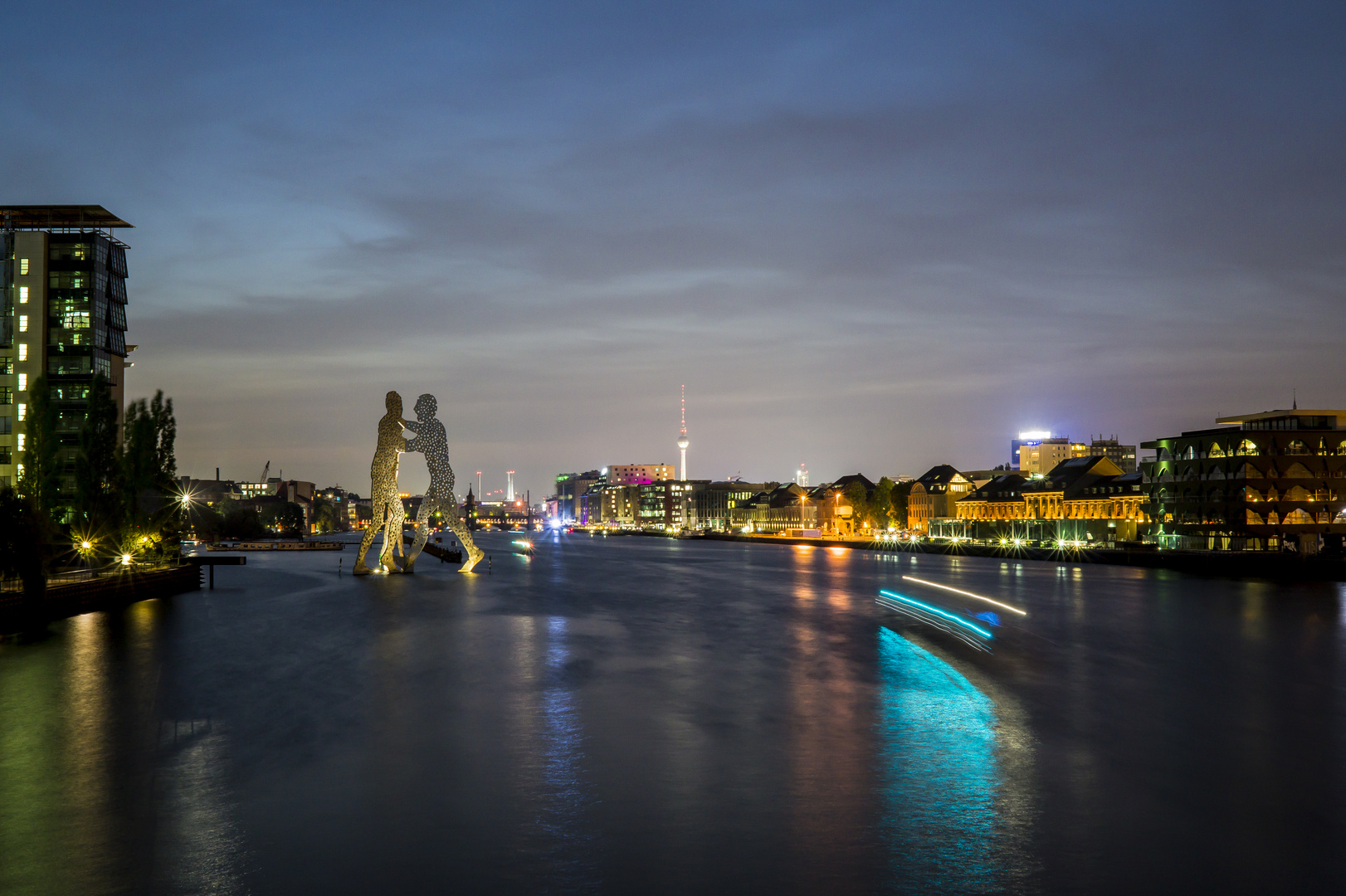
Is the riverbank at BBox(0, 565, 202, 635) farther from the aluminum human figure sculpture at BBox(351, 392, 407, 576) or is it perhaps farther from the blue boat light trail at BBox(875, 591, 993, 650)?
the blue boat light trail at BBox(875, 591, 993, 650)

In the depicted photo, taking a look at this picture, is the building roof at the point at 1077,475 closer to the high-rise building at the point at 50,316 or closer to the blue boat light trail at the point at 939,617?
the blue boat light trail at the point at 939,617

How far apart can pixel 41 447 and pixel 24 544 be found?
24290mm

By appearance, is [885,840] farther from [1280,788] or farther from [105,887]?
[105,887]

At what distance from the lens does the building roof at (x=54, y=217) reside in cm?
8512

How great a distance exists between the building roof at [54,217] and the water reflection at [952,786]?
280 feet

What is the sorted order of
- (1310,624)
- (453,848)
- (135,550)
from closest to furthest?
(453,848), (1310,624), (135,550)

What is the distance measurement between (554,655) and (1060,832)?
21.3m

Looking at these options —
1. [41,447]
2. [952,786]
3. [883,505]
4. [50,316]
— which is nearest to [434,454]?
[41,447]

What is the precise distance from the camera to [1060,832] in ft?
46.0

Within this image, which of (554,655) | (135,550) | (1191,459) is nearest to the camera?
(554,655)

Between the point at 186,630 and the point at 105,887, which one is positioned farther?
the point at 186,630

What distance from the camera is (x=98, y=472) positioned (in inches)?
2322

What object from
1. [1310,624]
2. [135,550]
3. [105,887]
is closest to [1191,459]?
[1310,624]

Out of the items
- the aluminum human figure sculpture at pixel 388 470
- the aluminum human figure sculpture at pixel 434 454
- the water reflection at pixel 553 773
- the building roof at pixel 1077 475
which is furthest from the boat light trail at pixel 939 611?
the building roof at pixel 1077 475
